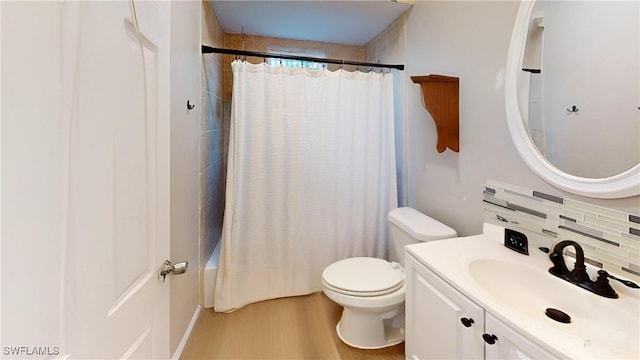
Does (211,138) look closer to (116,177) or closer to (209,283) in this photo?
(209,283)

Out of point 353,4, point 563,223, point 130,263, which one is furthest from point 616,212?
point 353,4

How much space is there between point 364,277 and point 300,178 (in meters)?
0.83

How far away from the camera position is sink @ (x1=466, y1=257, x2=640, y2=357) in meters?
0.75

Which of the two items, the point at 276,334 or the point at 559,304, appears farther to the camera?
the point at 276,334

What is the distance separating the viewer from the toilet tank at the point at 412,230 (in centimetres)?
155

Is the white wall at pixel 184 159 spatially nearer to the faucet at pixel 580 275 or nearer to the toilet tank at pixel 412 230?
the toilet tank at pixel 412 230

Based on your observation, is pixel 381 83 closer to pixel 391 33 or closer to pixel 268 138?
pixel 391 33

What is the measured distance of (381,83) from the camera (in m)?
2.20

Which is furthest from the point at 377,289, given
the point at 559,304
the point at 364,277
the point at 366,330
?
the point at 559,304

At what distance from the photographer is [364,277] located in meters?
1.68

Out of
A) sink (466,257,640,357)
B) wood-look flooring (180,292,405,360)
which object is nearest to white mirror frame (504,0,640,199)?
sink (466,257,640,357)

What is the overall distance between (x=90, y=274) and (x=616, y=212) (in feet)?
4.91

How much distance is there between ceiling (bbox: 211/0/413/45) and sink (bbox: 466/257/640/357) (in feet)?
6.10

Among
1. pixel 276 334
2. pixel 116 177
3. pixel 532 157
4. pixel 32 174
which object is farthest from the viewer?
pixel 276 334
